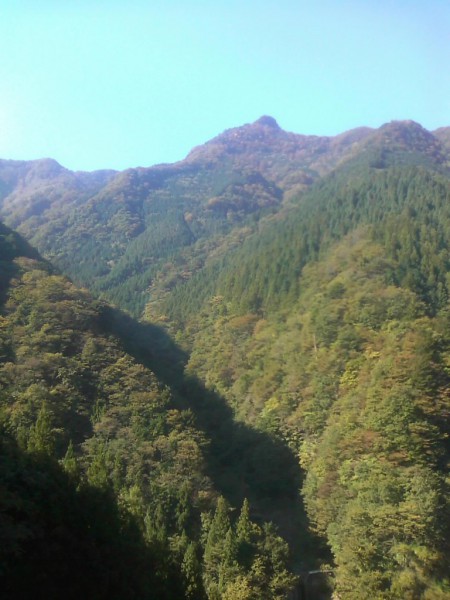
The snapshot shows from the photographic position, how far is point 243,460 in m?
50.5

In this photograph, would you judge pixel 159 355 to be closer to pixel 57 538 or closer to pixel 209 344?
pixel 209 344

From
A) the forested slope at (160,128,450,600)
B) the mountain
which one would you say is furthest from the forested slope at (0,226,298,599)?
the mountain

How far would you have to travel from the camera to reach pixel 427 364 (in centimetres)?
4306

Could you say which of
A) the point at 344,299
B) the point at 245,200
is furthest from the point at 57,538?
the point at 245,200

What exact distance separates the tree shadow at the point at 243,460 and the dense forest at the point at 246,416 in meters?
0.20

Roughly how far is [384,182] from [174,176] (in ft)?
272

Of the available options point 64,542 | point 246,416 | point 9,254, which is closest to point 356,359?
point 246,416

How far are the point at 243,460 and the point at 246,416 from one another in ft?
20.0

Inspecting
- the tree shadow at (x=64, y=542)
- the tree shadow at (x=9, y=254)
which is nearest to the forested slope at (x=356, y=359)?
the tree shadow at (x=64, y=542)

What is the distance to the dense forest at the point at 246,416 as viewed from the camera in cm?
2586

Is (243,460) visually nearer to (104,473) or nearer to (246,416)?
(246,416)

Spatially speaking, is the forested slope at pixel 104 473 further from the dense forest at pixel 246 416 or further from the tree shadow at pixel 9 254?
the tree shadow at pixel 9 254

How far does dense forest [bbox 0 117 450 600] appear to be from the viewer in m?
25.9

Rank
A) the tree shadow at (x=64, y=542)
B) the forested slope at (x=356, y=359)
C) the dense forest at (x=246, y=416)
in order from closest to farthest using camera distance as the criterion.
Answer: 1. the tree shadow at (x=64, y=542)
2. the dense forest at (x=246, y=416)
3. the forested slope at (x=356, y=359)
